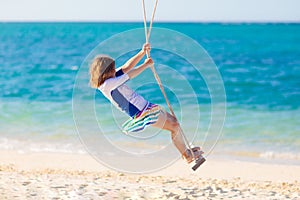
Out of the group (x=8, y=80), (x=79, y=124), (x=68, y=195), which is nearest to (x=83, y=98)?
(x=79, y=124)

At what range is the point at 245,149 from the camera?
11.5m

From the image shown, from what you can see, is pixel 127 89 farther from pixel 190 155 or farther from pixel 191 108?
pixel 191 108

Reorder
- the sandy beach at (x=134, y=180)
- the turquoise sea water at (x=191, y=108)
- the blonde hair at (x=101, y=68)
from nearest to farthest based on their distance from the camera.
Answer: the blonde hair at (x=101, y=68)
the sandy beach at (x=134, y=180)
the turquoise sea water at (x=191, y=108)

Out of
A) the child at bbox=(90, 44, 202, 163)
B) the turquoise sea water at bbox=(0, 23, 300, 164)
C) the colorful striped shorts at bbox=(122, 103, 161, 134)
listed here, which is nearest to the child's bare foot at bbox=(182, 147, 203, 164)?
the child at bbox=(90, 44, 202, 163)

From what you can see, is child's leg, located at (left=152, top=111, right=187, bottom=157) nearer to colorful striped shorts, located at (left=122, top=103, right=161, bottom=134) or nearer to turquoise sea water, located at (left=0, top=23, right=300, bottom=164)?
colorful striped shorts, located at (left=122, top=103, right=161, bottom=134)

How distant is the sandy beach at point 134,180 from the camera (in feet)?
23.6

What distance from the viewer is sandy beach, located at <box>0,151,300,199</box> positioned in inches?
283

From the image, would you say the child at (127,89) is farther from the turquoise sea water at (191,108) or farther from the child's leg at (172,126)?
the turquoise sea water at (191,108)

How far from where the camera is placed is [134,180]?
8438mm

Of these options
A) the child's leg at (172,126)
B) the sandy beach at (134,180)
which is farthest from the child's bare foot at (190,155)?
the sandy beach at (134,180)

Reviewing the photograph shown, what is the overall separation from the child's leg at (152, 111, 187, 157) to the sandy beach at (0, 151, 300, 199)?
102cm

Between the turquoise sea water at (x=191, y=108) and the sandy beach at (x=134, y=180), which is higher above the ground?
the turquoise sea water at (x=191, y=108)

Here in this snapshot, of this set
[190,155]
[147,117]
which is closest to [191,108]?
[190,155]

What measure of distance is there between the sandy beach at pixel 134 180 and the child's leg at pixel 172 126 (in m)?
1.02
